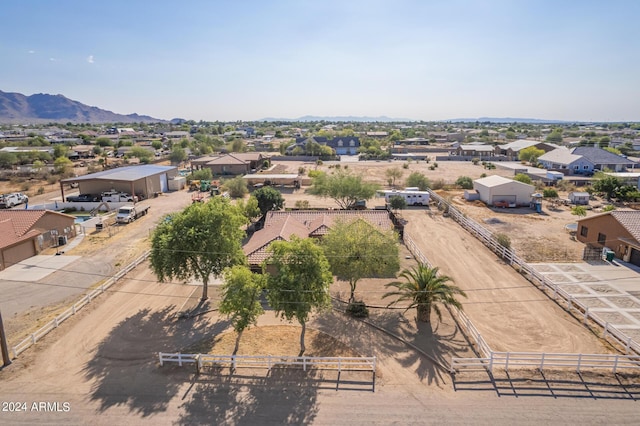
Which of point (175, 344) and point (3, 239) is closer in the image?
point (175, 344)

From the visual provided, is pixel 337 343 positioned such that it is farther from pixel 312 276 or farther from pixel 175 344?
pixel 175 344

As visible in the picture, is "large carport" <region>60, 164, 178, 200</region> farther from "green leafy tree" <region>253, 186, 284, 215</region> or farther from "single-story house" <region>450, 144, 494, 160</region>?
"single-story house" <region>450, 144, 494, 160</region>

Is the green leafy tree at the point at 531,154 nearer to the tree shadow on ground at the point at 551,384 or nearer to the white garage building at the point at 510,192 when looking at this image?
the white garage building at the point at 510,192

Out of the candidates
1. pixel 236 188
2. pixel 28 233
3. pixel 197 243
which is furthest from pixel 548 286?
pixel 236 188

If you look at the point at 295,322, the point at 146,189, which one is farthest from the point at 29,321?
the point at 146,189

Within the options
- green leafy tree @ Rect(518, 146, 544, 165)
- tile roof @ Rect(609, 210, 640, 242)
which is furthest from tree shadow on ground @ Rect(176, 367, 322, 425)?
green leafy tree @ Rect(518, 146, 544, 165)

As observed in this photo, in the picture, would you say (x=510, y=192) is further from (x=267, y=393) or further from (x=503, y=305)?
(x=267, y=393)
